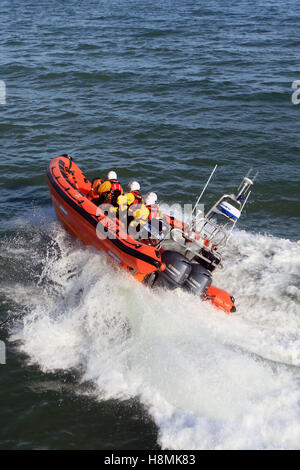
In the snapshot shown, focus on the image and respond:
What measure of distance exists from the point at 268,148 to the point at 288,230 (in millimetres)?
2963

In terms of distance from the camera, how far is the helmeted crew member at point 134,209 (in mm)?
6102

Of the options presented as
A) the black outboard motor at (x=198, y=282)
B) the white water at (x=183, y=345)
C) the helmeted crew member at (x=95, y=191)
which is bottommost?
the white water at (x=183, y=345)

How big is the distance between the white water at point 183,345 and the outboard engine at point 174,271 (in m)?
0.19

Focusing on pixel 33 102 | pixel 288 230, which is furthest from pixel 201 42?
pixel 288 230

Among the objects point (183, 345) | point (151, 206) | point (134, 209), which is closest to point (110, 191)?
point (134, 209)

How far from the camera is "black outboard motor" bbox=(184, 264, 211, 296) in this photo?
5.62 meters

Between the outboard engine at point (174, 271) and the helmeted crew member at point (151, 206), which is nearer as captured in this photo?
the outboard engine at point (174, 271)

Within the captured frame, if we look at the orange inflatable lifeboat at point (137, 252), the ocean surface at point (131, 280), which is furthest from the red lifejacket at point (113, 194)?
the ocean surface at point (131, 280)

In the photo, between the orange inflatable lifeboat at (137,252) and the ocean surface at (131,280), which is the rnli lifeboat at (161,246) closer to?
the orange inflatable lifeboat at (137,252)

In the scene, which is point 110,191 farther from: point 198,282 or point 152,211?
point 198,282

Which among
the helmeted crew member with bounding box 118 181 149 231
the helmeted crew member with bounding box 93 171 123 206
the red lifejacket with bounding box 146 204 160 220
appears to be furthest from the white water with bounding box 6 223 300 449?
the red lifejacket with bounding box 146 204 160 220

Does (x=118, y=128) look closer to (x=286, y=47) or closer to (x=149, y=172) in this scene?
(x=149, y=172)

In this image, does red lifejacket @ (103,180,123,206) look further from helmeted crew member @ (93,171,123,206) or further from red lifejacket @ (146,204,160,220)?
red lifejacket @ (146,204,160,220)

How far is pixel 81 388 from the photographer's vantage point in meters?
4.71
